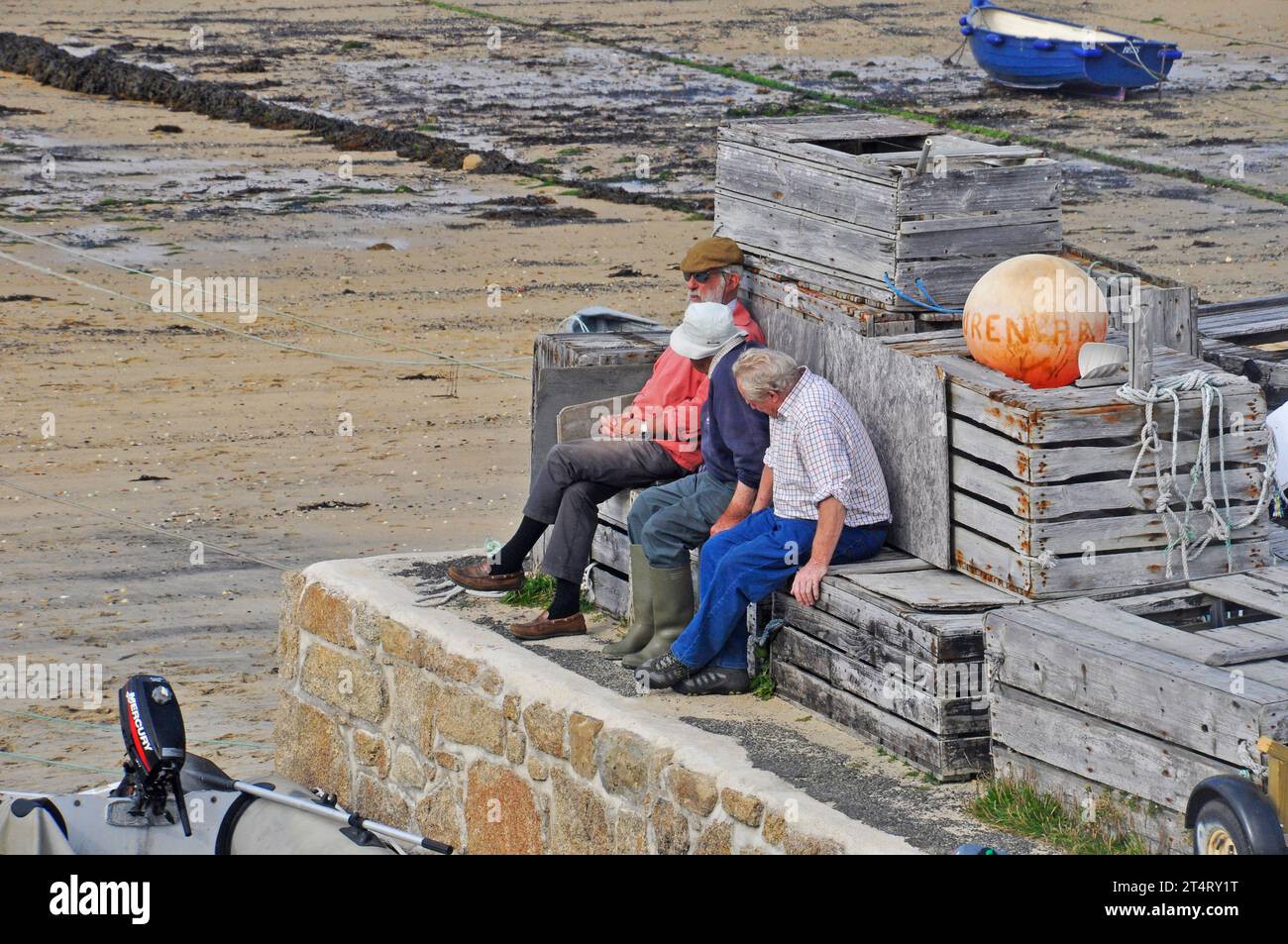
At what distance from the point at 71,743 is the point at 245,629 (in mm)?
1511

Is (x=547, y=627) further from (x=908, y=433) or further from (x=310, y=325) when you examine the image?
(x=310, y=325)

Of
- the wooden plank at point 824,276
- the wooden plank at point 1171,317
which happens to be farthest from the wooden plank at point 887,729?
the wooden plank at point 1171,317

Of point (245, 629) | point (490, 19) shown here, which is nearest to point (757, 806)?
point (245, 629)

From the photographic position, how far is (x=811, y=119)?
8266mm

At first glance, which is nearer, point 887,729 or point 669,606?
point 887,729

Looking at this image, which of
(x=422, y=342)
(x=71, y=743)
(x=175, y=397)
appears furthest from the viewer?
(x=422, y=342)

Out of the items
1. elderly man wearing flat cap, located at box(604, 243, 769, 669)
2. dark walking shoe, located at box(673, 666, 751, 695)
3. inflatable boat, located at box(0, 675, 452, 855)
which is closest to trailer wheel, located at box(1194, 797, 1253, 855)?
dark walking shoe, located at box(673, 666, 751, 695)

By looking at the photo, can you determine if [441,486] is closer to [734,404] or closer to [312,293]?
[312,293]

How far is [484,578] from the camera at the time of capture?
8094 mm

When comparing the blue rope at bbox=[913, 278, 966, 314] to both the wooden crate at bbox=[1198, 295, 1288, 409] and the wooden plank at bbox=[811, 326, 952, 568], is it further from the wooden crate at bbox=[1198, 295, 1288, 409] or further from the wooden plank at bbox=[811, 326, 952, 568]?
the wooden crate at bbox=[1198, 295, 1288, 409]

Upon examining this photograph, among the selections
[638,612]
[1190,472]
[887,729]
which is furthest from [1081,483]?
[638,612]

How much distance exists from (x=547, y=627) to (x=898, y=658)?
1821mm

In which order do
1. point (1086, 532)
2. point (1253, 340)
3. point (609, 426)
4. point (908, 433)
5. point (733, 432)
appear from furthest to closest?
1. point (1253, 340)
2. point (609, 426)
3. point (733, 432)
4. point (908, 433)
5. point (1086, 532)

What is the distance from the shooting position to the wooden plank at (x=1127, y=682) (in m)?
5.16
